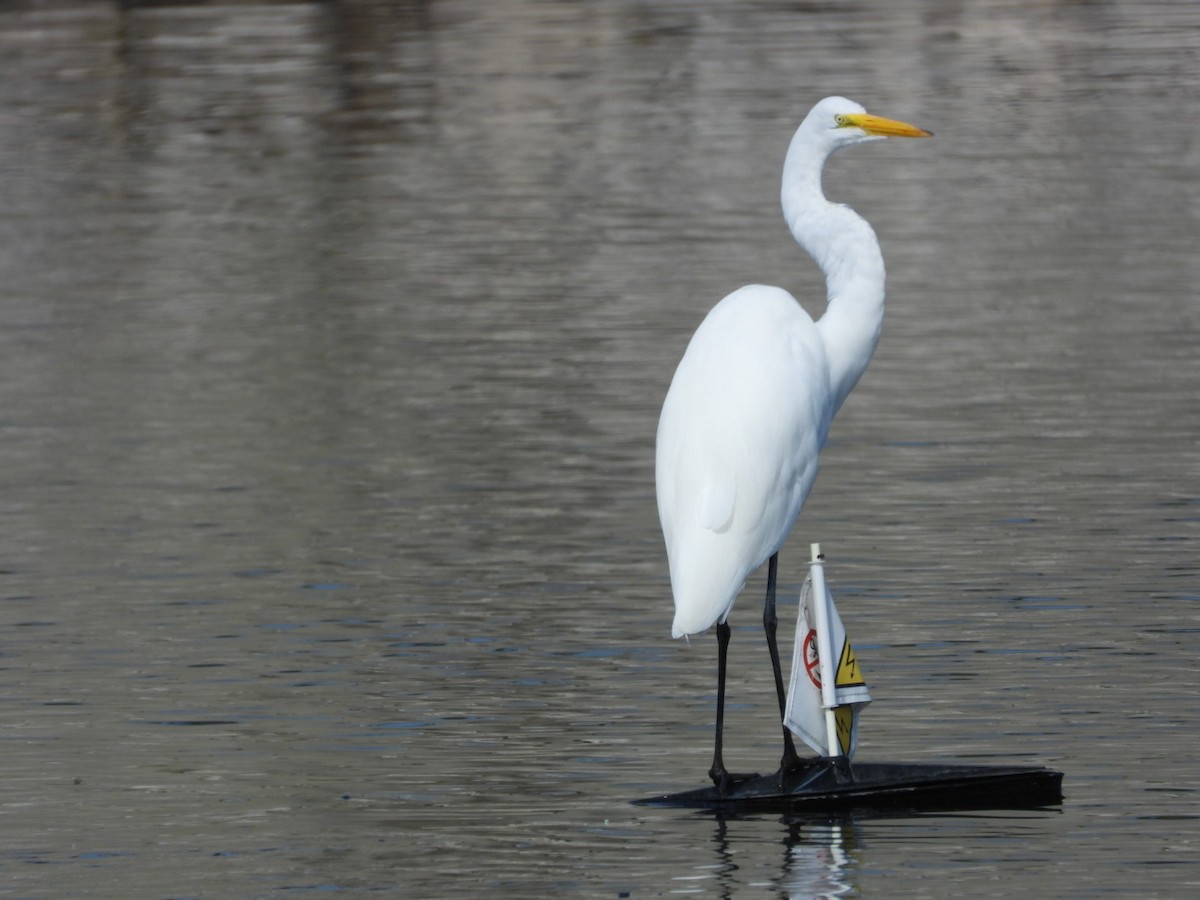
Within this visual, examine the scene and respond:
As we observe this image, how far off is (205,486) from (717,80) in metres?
19.1

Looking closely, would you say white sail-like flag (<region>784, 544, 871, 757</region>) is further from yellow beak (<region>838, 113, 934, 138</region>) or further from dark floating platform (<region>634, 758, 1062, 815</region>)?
yellow beak (<region>838, 113, 934, 138</region>)

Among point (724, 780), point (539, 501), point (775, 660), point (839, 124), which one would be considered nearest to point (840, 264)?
point (839, 124)

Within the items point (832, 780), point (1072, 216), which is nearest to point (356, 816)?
point (832, 780)

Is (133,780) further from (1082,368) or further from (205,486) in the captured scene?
(1082,368)

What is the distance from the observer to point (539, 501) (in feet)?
40.6

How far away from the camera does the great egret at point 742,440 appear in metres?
7.95

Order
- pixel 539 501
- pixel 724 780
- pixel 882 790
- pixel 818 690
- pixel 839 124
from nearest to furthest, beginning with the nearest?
pixel 882 790
pixel 724 780
pixel 818 690
pixel 839 124
pixel 539 501

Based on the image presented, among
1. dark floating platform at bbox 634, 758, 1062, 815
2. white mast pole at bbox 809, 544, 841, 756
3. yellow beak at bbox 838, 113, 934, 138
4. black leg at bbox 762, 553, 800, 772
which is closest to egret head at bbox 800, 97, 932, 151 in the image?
yellow beak at bbox 838, 113, 934, 138

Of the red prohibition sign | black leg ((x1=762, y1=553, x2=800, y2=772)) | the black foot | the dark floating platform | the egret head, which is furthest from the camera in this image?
the egret head

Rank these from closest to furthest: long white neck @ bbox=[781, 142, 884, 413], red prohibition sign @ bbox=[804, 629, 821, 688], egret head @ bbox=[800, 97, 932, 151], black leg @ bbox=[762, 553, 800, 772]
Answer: red prohibition sign @ bbox=[804, 629, 821, 688] < black leg @ bbox=[762, 553, 800, 772] < long white neck @ bbox=[781, 142, 884, 413] < egret head @ bbox=[800, 97, 932, 151]

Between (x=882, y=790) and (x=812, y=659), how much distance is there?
0.51 metres

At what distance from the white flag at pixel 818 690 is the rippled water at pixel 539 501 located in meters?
0.34

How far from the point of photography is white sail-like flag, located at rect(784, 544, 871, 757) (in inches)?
309

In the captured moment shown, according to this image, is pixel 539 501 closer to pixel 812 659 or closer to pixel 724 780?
pixel 812 659
